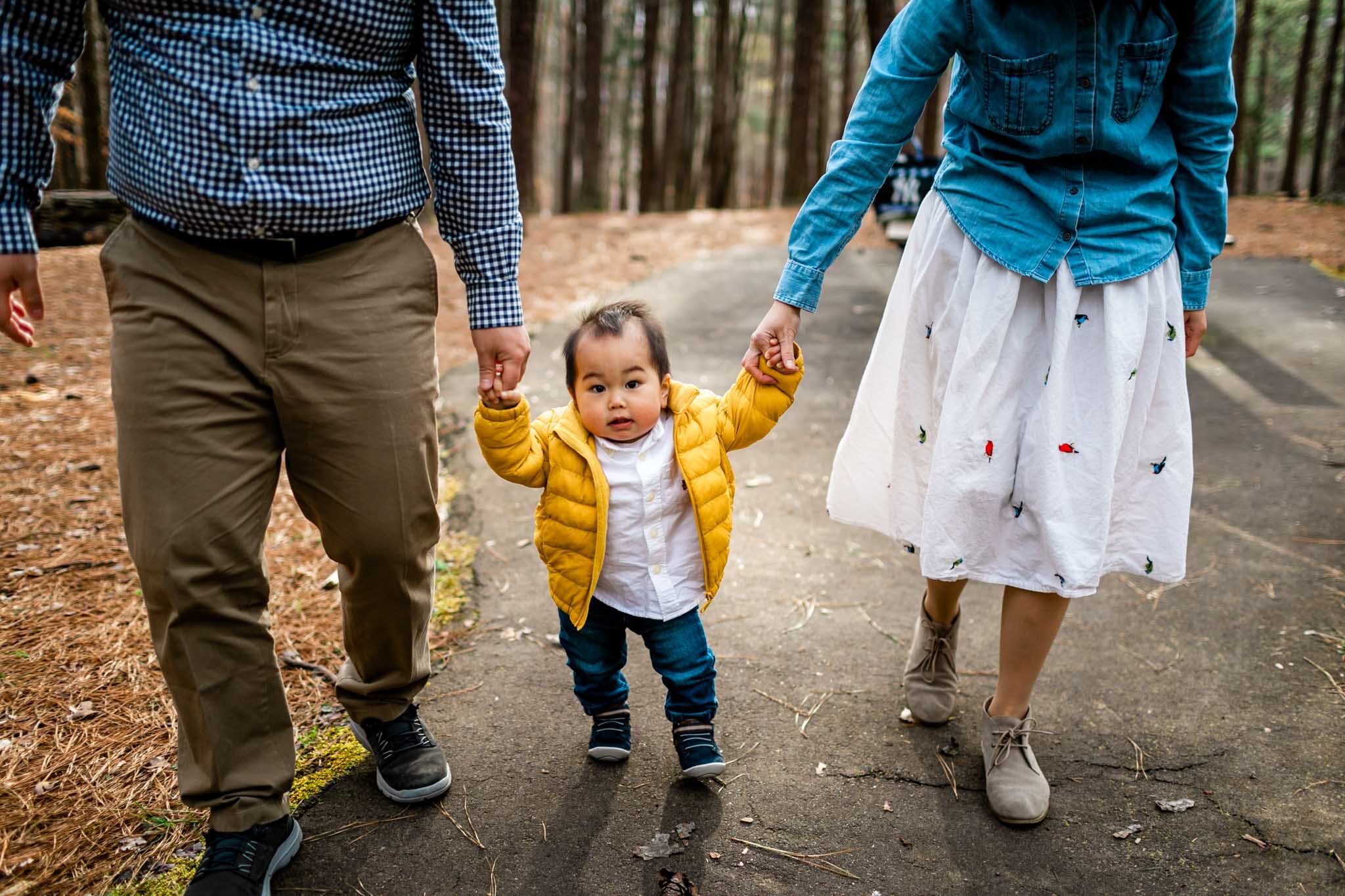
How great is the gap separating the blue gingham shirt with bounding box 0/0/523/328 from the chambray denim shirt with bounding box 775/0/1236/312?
3.24 ft

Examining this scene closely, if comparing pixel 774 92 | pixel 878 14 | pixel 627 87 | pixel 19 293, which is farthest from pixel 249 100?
pixel 627 87

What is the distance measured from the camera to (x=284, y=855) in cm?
229

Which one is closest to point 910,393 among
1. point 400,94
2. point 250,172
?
point 400,94

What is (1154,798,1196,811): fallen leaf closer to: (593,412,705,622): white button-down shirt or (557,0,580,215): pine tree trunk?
(593,412,705,622): white button-down shirt

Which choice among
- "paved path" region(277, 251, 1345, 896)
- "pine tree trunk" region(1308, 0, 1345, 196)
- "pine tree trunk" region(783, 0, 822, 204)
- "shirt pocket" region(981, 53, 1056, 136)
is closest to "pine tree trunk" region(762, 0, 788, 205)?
"pine tree trunk" region(783, 0, 822, 204)

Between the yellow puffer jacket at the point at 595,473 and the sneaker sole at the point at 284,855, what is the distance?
0.85 meters

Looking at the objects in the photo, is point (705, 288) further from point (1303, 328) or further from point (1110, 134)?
point (1110, 134)

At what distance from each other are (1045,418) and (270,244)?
1.84m

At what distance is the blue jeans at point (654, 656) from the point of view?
8.37 feet

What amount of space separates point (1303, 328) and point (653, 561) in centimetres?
683

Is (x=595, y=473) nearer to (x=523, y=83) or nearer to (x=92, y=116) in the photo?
(x=523, y=83)

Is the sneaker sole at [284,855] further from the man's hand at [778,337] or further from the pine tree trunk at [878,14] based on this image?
the pine tree trunk at [878,14]

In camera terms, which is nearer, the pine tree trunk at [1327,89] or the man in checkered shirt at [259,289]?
the man in checkered shirt at [259,289]

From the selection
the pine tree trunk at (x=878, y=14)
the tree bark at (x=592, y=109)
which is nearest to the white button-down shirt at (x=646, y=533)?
the pine tree trunk at (x=878, y=14)
